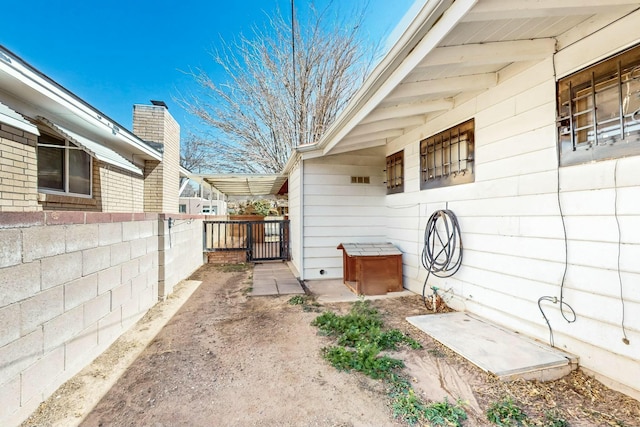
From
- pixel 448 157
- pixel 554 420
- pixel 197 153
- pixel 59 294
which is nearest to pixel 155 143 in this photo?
pixel 59 294

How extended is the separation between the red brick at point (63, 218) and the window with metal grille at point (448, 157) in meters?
4.08

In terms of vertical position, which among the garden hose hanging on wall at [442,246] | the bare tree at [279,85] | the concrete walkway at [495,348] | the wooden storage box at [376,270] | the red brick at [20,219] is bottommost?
the concrete walkway at [495,348]

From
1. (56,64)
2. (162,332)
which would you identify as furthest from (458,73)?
(56,64)

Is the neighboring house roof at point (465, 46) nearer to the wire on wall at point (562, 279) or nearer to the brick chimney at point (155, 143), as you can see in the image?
the wire on wall at point (562, 279)

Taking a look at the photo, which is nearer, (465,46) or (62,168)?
(465,46)

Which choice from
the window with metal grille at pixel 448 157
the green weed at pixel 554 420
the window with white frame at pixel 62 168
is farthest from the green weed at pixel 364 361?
the window with white frame at pixel 62 168

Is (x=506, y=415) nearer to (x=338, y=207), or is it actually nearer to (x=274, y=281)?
(x=338, y=207)

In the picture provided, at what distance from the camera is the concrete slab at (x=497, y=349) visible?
7.25 ft

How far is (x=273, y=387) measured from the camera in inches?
85.6

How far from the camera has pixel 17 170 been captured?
3830 millimetres

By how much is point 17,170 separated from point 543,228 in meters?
6.34

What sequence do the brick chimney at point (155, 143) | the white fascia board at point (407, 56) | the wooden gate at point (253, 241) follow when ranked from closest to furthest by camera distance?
the white fascia board at point (407, 56) → the brick chimney at point (155, 143) → the wooden gate at point (253, 241)

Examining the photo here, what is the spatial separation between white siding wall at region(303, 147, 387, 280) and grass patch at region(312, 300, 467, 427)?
1.78 metres

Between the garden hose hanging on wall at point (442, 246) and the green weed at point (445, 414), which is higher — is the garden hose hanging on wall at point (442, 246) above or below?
above
